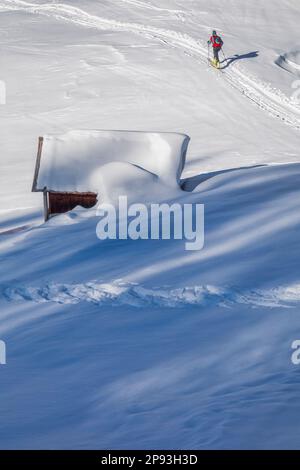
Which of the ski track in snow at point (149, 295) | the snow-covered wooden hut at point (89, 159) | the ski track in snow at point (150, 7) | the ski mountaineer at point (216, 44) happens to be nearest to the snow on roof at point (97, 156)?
the snow-covered wooden hut at point (89, 159)

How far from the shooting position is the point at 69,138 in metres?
13.7

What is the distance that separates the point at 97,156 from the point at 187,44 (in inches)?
460

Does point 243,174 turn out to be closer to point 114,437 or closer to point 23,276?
point 23,276

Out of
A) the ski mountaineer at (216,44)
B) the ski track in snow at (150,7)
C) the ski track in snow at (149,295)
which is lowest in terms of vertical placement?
the ski track in snow at (149,295)

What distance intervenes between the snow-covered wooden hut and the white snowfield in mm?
33

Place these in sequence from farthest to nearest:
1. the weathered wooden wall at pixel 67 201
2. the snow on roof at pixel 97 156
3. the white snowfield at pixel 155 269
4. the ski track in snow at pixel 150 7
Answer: the ski track in snow at pixel 150 7 < the snow on roof at pixel 97 156 < the weathered wooden wall at pixel 67 201 < the white snowfield at pixel 155 269

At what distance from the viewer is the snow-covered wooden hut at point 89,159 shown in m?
12.9

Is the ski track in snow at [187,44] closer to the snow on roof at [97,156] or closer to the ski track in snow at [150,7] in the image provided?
the ski track in snow at [150,7]

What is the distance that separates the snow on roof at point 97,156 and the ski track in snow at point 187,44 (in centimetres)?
681

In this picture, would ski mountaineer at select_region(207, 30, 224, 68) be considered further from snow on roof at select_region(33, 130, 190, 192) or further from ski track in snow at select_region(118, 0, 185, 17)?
snow on roof at select_region(33, 130, 190, 192)

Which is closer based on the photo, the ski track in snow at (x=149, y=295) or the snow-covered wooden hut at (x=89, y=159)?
the ski track in snow at (x=149, y=295)

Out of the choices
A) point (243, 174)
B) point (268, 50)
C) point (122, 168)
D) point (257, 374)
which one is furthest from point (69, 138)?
point (268, 50)

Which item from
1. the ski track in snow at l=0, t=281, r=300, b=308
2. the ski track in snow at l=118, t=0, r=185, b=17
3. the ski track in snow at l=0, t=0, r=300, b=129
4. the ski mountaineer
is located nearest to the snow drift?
the ski track in snow at l=0, t=281, r=300, b=308

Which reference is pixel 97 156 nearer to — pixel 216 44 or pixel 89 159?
pixel 89 159
